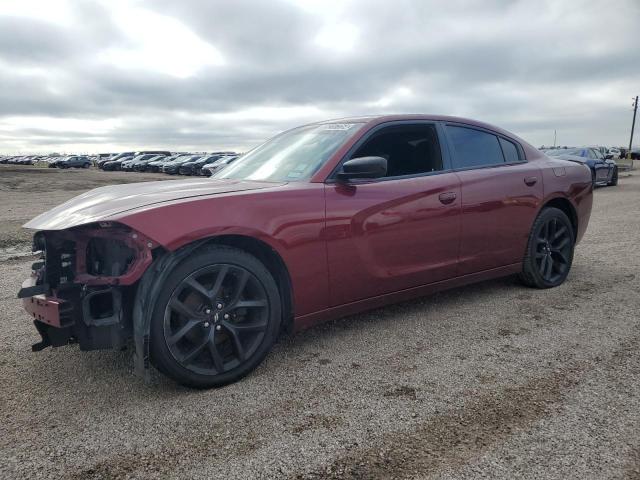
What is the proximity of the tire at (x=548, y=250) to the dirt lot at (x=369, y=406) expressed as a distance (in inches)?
23.9

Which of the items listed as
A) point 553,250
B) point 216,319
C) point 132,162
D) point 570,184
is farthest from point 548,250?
point 132,162

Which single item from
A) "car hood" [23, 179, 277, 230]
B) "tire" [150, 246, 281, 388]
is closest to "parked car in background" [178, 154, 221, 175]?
"car hood" [23, 179, 277, 230]

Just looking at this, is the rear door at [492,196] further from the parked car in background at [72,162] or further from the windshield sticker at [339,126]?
the parked car in background at [72,162]

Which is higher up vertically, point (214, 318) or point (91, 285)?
point (91, 285)

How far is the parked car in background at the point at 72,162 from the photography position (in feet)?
166

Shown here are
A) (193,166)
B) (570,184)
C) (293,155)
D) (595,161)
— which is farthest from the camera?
(193,166)

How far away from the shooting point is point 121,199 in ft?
9.47

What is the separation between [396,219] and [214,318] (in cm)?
137

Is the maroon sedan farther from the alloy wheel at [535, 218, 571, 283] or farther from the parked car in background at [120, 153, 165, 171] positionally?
the parked car in background at [120, 153, 165, 171]

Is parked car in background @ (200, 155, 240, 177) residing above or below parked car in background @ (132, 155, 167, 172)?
below

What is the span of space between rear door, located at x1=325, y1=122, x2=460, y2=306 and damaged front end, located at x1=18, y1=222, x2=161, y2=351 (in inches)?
45.5

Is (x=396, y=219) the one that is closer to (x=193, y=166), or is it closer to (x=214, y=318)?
(x=214, y=318)

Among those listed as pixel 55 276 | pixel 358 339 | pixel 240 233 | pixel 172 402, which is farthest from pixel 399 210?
pixel 55 276

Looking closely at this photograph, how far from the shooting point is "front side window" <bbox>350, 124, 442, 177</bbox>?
3.78 metres
